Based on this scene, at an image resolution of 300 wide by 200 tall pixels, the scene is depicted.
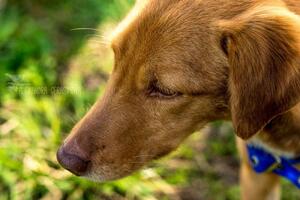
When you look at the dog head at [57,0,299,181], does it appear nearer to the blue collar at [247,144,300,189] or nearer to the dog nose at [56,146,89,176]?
the dog nose at [56,146,89,176]

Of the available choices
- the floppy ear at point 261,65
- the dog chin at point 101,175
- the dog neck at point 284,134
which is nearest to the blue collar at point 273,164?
the dog neck at point 284,134

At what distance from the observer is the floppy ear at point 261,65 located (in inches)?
114

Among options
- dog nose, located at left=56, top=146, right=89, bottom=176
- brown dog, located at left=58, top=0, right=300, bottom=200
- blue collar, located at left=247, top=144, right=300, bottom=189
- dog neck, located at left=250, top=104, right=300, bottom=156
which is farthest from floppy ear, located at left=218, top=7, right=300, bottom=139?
dog nose, located at left=56, top=146, right=89, bottom=176

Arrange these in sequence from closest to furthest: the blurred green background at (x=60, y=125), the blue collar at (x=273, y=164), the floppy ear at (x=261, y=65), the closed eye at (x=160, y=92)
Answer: the floppy ear at (x=261, y=65), the closed eye at (x=160, y=92), the blue collar at (x=273, y=164), the blurred green background at (x=60, y=125)

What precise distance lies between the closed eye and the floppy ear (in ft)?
0.98

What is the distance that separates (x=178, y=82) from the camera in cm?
301

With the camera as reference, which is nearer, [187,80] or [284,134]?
[187,80]

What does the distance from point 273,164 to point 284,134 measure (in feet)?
1.07

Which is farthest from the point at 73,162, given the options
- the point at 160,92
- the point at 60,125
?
the point at 60,125

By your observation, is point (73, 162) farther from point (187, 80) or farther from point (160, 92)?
point (187, 80)

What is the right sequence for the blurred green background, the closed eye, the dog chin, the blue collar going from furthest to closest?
the blurred green background < the blue collar < the dog chin < the closed eye

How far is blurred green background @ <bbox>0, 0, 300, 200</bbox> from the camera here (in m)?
4.07

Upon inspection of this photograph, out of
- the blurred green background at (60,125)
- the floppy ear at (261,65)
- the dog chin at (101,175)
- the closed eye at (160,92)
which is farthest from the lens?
the blurred green background at (60,125)

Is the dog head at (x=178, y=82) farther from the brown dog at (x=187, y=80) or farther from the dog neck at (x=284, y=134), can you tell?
the dog neck at (x=284, y=134)
